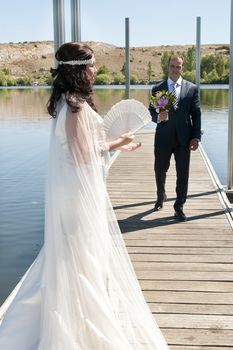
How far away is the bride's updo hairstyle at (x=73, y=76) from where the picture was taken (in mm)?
2695

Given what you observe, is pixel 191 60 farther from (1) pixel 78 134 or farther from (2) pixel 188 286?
(1) pixel 78 134

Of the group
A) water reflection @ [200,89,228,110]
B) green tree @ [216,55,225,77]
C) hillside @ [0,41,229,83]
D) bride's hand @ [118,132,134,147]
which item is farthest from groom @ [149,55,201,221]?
hillside @ [0,41,229,83]

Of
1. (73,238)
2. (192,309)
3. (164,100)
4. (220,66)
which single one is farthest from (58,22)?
(220,66)

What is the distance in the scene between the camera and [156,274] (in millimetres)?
4246

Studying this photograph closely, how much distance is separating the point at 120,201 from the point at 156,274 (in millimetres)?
→ 2646

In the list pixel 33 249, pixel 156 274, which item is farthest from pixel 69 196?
pixel 33 249

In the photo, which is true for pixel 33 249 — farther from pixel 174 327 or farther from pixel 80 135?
pixel 80 135

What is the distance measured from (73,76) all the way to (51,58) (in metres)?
126

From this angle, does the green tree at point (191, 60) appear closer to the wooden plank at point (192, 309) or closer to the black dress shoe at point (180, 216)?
the black dress shoe at point (180, 216)

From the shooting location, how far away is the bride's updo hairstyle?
270 cm

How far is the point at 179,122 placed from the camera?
18.1ft

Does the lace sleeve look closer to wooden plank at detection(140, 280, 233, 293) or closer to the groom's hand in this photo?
wooden plank at detection(140, 280, 233, 293)

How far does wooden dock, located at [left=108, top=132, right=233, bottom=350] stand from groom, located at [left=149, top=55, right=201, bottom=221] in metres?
0.55

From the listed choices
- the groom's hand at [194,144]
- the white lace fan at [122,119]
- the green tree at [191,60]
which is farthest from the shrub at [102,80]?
the white lace fan at [122,119]
